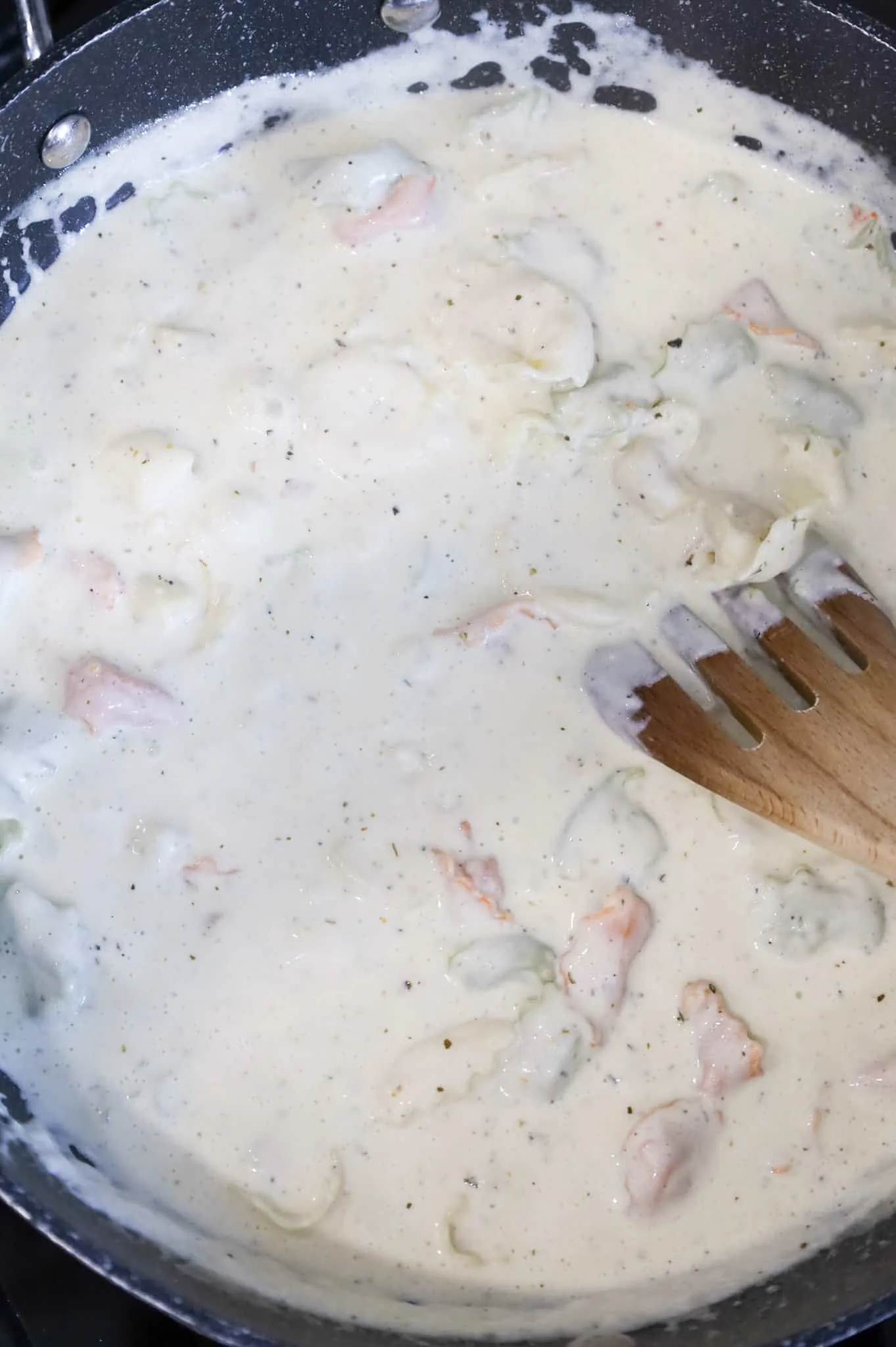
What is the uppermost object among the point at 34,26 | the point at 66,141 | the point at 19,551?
the point at 34,26

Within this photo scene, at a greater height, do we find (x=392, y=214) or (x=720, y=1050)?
(x=392, y=214)

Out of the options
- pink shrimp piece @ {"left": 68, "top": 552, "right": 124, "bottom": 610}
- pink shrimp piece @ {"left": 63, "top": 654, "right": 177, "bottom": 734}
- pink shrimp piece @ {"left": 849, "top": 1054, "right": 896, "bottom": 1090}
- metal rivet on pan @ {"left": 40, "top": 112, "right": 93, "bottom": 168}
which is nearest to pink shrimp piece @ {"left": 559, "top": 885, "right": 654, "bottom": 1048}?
pink shrimp piece @ {"left": 849, "top": 1054, "right": 896, "bottom": 1090}

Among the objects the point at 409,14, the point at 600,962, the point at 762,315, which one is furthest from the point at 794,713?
the point at 409,14

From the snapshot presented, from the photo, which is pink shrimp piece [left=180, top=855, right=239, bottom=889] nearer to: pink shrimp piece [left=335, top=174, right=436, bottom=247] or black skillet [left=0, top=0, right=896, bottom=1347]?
black skillet [left=0, top=0, right=896, bottom=1347]

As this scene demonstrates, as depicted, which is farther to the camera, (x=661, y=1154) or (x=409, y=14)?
(x=409, y=14)

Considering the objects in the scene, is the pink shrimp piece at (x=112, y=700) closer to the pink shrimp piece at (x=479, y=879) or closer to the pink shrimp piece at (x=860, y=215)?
the pink shrimp piece at (x=479, y=879)

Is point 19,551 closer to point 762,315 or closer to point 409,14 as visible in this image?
point 409,14

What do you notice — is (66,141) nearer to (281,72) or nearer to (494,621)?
(281,72)
